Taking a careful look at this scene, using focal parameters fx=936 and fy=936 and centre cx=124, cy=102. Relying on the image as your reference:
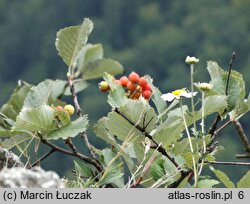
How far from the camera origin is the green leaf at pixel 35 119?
200 centimetres

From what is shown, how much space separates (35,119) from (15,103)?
Result: 748 mm

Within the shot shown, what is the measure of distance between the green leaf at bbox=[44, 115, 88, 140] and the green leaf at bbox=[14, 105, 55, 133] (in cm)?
2

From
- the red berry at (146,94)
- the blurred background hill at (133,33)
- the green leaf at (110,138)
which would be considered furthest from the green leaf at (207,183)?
the blurred background hill at (133,33)

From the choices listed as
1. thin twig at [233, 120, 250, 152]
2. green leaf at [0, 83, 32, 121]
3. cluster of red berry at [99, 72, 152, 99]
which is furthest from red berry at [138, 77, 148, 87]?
green leaf at [0, 83, 32, 121]

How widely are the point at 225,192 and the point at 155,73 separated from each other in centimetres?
4870

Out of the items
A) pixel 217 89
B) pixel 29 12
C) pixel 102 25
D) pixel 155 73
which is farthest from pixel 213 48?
pixel 217 89

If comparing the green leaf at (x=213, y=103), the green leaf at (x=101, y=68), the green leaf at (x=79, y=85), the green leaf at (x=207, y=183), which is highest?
the green leaf at (x=101, y=68)

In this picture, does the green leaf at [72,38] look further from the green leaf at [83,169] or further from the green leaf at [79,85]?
the green leaf at [79,85]

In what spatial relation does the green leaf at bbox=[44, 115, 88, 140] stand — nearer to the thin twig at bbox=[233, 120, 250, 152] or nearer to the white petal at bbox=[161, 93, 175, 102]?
the white petal at bbox=[161, 93, 175, 102]

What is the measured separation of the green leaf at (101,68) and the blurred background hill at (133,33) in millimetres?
43340

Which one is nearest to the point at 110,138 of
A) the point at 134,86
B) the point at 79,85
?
the point at 134,86

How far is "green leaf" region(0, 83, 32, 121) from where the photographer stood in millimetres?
2701

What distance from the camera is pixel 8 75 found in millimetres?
53031

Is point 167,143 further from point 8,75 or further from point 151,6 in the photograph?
point 151,6
